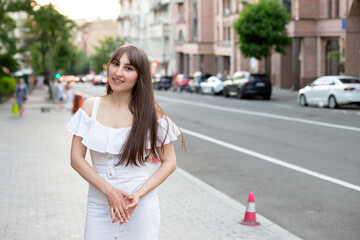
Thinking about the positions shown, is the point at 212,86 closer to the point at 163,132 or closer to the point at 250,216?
the point at 250,216

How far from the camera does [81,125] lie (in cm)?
395

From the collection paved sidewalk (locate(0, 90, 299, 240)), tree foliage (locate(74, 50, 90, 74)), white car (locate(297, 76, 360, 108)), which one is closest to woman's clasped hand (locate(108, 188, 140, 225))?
paved sidewalk (locate(0, 90, 299, 240))

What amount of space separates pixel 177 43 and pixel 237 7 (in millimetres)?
26453

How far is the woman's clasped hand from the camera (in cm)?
375

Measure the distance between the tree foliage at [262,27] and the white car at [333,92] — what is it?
13378 millimetres

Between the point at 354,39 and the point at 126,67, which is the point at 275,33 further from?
the point at 126,67

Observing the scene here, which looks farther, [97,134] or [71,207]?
[71,207]

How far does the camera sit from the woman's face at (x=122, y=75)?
394 centimetres

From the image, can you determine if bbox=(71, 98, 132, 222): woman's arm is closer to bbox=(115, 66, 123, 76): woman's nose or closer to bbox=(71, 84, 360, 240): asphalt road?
bbox=(115, 66, 123, 76): woman's nose

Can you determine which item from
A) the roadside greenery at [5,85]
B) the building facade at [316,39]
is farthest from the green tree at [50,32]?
the building facade at [316,39]

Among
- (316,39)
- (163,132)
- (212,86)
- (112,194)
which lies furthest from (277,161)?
(212,86)

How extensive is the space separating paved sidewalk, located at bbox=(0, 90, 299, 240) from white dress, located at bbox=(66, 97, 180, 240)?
330 centimetres

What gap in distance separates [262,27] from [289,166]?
→ 3348 cm

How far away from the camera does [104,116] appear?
3.97 m
